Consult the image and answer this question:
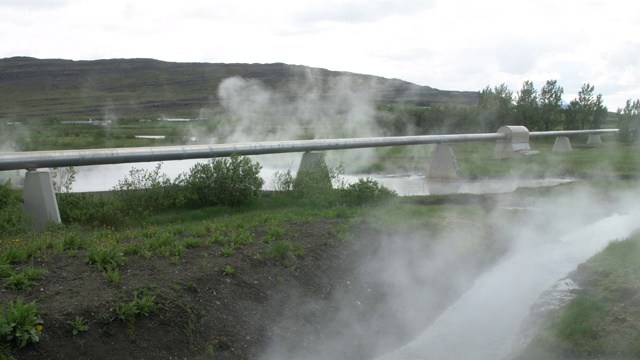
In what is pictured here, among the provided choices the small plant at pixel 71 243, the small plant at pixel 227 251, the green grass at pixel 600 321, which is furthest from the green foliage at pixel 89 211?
the green grass at pixel 600 321

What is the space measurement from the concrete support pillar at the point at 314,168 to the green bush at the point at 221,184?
1.50 meters

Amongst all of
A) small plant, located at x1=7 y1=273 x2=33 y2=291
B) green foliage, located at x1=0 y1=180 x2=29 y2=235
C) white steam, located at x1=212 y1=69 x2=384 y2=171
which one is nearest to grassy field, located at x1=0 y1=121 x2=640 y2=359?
small plant, located at x1=7 y1=273 x2=33 y2=291

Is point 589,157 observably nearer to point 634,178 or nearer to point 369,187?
point 634,178

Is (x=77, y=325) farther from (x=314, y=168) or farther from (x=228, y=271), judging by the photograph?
(x=314, y=168)

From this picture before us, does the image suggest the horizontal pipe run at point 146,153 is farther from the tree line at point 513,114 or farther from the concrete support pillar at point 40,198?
the tree line at point 513,114

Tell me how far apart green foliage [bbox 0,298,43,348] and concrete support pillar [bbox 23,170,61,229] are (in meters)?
3.87

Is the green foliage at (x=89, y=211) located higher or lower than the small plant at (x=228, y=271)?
higher

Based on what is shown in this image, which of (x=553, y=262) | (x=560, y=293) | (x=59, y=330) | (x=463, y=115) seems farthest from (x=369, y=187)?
(x=463, y=115)

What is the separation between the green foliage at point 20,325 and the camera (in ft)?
16.3

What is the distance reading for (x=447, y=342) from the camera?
23.4ft

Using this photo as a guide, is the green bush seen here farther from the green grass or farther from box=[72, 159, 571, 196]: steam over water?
the green grass

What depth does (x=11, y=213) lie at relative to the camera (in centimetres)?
846

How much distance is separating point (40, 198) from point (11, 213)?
19.1 inches

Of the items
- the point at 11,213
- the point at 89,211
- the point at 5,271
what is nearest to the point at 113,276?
the point at 5,271
